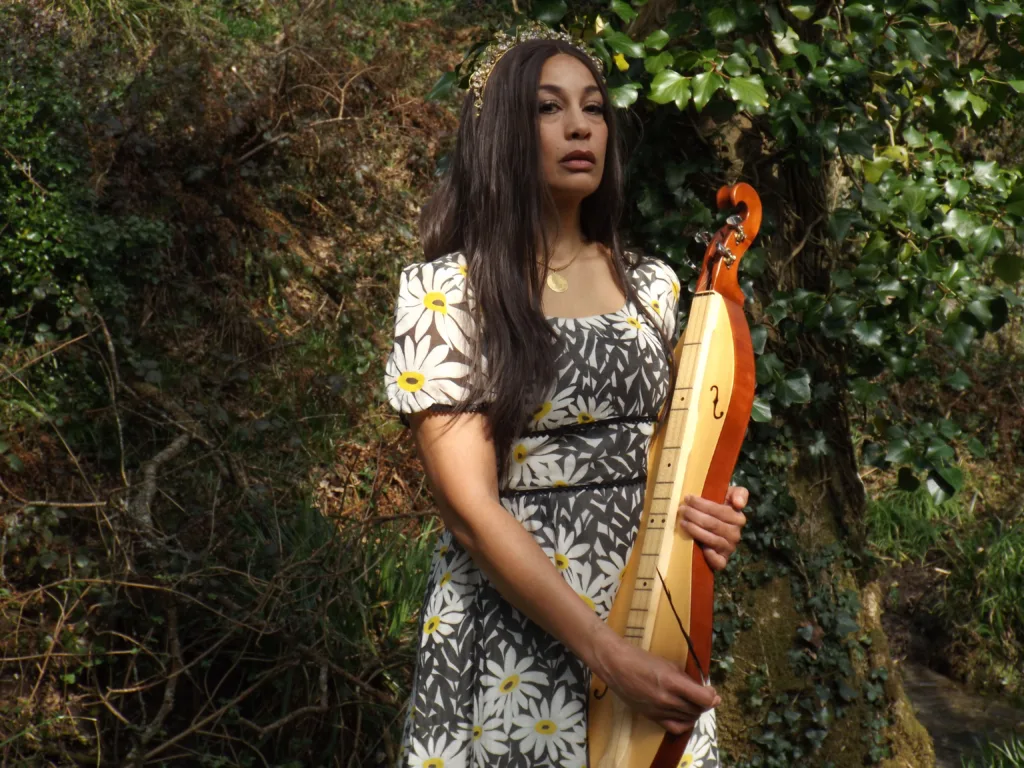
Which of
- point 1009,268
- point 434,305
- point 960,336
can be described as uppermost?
point 1009,268

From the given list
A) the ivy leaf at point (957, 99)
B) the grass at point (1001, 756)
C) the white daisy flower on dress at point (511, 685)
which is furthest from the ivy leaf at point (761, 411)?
the grass at point (1001, 756)

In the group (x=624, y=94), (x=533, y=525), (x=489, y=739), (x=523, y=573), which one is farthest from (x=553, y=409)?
(x=624, y=94)

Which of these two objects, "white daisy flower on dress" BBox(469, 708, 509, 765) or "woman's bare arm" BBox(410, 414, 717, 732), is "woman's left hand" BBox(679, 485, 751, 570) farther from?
"white daisy flower on dress" BBox(469, 708, 509, 765)

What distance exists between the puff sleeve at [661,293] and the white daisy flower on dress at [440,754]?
767 mm

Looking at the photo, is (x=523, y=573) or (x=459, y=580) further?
(x=459, y=580)

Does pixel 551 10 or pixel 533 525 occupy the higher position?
pixel 551 10

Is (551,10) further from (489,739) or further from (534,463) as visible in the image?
(489,739)

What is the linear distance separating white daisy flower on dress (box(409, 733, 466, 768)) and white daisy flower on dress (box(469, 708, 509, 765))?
0.03 meters

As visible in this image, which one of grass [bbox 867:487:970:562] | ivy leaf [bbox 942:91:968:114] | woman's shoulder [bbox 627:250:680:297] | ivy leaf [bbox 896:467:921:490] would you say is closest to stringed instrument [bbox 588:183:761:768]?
woman's shoulder [bbox 627:250:680:297]

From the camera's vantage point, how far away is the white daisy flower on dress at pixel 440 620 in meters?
1.80

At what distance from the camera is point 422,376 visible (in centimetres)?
171

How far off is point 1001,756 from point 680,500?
2.75 metres

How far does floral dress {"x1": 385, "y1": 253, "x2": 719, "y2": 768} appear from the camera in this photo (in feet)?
5.67

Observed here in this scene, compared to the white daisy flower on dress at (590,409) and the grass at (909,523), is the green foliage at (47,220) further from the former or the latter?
the grass at (909,523)
